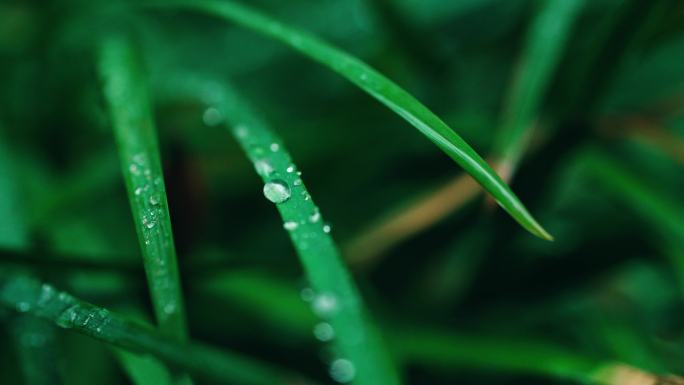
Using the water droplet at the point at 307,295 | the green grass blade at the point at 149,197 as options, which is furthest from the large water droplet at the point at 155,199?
the water droplet at the point at 307,295

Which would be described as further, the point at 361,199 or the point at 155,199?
the point at 361,199

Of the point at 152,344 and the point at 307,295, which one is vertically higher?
the point at 307,295

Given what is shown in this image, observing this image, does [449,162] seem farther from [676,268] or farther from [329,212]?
[676,268]

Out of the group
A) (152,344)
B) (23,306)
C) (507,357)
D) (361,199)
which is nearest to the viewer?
(152,344)

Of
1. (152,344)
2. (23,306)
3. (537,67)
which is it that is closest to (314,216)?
(152,344)

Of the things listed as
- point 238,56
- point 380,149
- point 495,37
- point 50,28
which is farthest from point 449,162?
point 50,28

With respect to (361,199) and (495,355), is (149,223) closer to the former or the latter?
(495,355)
